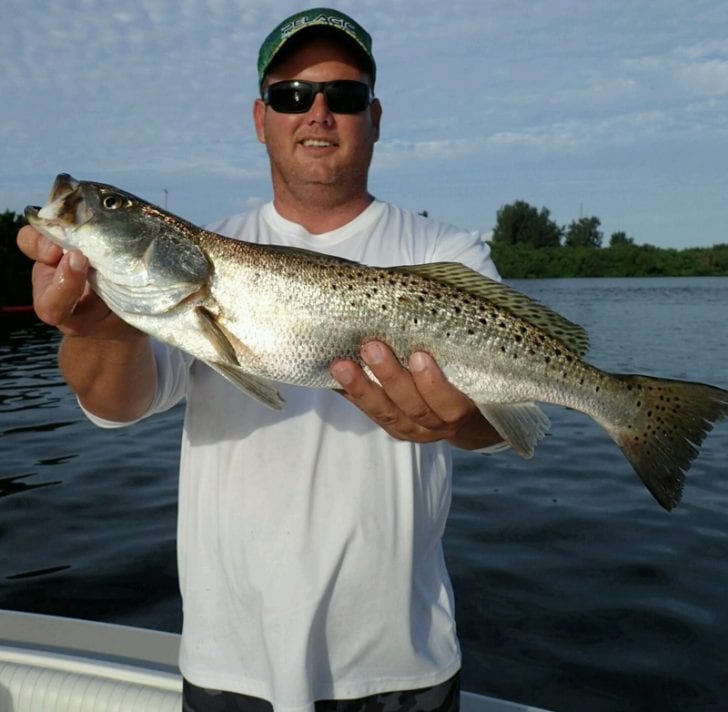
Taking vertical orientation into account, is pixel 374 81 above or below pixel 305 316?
above

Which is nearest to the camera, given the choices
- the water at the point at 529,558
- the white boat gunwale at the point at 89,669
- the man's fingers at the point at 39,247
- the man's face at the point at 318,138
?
the man's fingers at the point at 39,247

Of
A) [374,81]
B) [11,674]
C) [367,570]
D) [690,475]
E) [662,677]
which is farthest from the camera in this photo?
[690,475]

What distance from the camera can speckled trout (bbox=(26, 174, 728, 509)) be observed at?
304 cm

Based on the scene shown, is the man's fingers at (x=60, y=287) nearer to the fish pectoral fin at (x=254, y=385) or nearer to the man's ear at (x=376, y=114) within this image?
the fish pectoral fin at (x=254, y=385)

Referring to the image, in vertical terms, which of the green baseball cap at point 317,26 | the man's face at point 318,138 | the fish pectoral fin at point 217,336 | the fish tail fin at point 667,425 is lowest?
the fish tail fin at point 667,425

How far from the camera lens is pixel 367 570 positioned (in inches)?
118

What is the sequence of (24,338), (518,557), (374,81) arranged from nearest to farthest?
(374,81), (518,557), (24,338)

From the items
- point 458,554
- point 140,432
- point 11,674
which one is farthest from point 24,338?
point 11,674

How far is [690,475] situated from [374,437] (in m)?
9.12

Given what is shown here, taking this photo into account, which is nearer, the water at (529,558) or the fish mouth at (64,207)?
the fish mouth at (64,207)

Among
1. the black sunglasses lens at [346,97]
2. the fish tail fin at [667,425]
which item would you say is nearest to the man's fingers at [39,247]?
the black sunglasses lens at [346,97]

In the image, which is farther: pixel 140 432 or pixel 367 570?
pixel 140 432

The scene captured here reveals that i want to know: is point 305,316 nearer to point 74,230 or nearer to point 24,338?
point 74,230

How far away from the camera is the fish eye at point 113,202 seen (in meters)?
3.10
